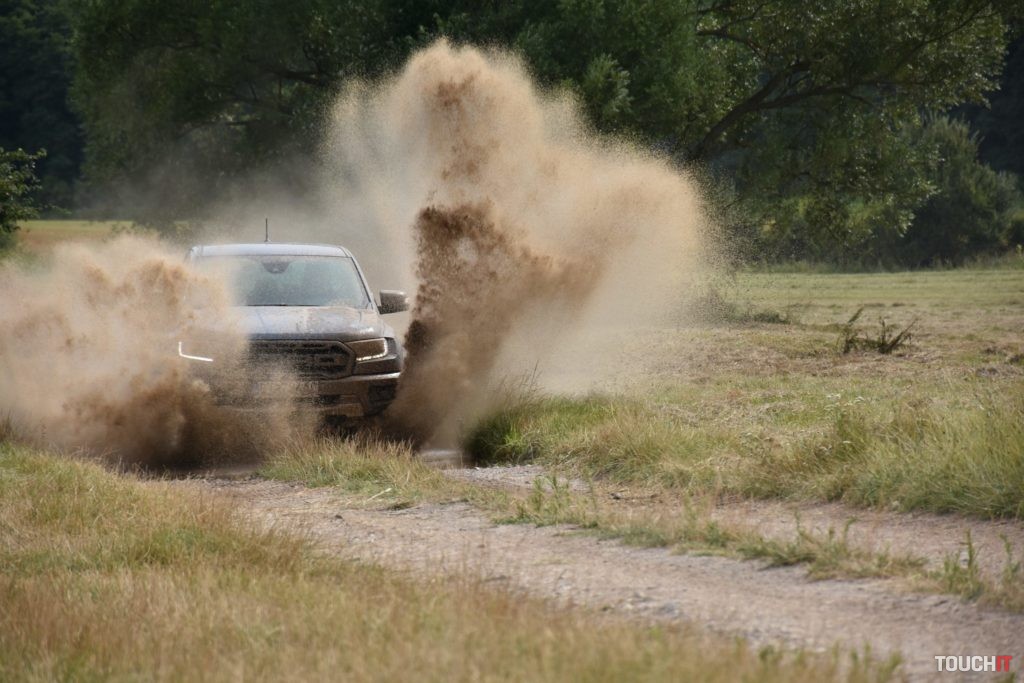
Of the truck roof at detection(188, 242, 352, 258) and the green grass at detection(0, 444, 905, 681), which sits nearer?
the green grass at detection(0, 444, 905, 681)

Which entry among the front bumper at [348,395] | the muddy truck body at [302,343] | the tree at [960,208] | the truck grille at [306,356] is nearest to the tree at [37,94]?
the tree at [960,208]

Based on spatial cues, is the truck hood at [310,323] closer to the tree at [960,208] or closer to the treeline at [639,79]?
the treeline at [639,79]

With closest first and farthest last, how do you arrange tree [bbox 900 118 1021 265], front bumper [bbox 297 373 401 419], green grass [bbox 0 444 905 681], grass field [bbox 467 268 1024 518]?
green grass [bbox 0 444 905 681] → grass field [bbox 467 268 1024 518] → front bumper [bbox 297 373 401 419] → tree [bbox 900 118 1021 265]

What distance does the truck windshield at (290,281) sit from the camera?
14.0m

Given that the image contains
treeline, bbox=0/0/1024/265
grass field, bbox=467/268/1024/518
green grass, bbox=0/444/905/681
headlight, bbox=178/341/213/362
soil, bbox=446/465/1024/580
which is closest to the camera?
green grass, bbox=0/444/905/681

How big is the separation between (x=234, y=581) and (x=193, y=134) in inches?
1419

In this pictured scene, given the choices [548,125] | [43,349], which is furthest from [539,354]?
[548,125]

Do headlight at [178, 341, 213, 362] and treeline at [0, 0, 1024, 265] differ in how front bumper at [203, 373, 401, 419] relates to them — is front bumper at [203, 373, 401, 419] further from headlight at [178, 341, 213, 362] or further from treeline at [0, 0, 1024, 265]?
treeline at [0, 0, 1024, 265]

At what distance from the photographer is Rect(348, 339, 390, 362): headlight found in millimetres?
13195

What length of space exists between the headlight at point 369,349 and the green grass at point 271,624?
13.9 feet

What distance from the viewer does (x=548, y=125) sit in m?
24.9

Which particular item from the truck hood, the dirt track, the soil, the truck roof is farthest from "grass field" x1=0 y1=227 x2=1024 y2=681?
the truck roof

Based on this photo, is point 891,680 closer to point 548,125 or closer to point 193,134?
point 548,125

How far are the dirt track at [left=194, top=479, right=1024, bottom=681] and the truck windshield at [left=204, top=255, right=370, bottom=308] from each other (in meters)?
4.53
